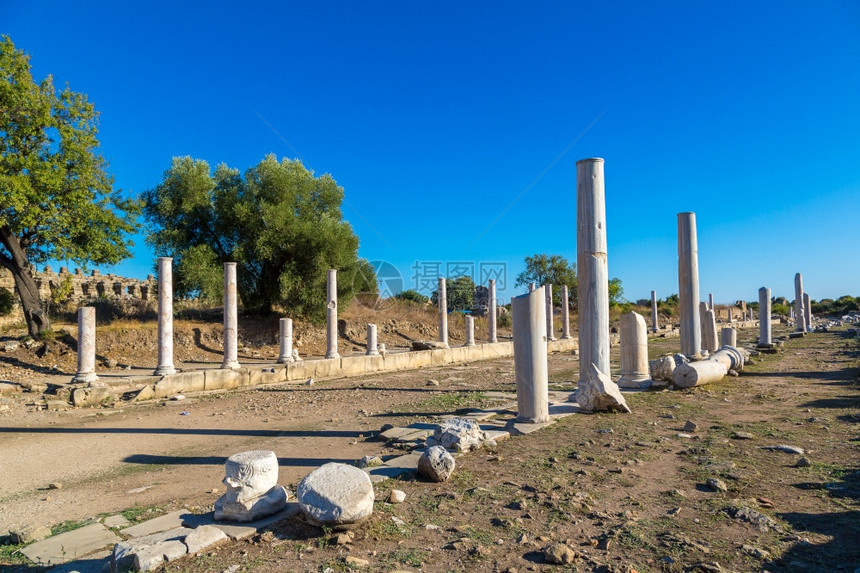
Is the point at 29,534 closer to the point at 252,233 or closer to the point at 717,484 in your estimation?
the point at 717,484

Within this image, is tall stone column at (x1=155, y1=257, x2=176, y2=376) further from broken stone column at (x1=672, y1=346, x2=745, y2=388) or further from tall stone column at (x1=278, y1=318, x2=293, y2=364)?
broken stone column at (x1=672, y1=346, x2=745, y2=388)

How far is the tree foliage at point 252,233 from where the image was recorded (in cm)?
2139

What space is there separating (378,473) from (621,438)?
3.08m

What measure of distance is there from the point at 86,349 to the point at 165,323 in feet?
5.78

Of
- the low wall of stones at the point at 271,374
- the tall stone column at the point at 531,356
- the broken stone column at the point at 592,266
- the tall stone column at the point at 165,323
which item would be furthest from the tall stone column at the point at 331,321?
the tall stone column at the point at 531,356

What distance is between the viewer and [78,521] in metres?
4.46

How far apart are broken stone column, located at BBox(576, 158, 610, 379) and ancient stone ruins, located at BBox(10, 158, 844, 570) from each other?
0.7 inches

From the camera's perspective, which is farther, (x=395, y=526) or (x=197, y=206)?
(x=197, y=206)

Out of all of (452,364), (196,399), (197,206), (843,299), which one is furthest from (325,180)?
(843,299)

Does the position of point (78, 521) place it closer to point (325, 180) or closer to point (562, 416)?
point (562, 416)

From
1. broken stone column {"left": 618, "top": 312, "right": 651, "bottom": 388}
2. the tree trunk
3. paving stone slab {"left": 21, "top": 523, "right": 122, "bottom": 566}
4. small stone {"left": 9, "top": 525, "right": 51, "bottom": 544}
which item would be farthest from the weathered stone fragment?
the tree trunk

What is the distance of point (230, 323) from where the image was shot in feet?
48.0

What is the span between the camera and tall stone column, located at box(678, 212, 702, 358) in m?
13.4

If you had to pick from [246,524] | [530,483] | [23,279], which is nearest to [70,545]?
[246,524]
